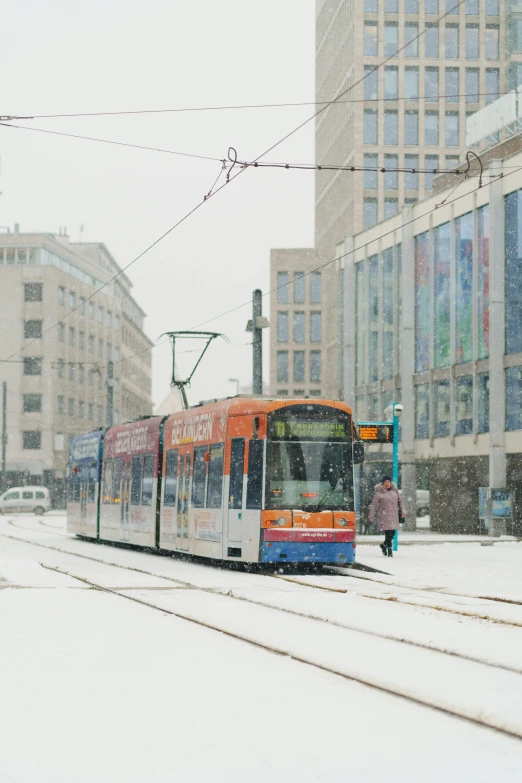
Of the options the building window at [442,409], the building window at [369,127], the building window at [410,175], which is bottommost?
the building window at [442,409]

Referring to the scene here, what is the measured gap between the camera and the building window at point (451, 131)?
79000 millimetres

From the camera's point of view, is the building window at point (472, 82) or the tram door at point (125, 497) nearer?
the tram door at point (125, 497)

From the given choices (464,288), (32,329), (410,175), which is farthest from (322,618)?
(32,329)

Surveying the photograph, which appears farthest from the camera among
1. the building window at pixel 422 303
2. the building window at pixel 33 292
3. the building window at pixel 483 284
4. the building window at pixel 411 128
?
the building window at pixel 33 292

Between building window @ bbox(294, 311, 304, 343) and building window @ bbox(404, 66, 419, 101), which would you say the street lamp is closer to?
building window @ bbox(404, 66, 419, 101)

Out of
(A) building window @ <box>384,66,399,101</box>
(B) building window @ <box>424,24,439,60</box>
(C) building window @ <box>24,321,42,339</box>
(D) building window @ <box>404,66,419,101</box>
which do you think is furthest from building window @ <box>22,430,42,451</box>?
(B) building window @ <box>424,24,439,60</box>

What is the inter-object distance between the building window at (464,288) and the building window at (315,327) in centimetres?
5442

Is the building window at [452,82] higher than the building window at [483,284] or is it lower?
higher

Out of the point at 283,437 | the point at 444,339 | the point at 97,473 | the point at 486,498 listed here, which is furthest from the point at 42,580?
the point at 444,339

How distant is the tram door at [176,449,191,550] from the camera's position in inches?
890

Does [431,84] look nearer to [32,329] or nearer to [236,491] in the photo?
[32,329]

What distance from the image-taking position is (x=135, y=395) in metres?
118

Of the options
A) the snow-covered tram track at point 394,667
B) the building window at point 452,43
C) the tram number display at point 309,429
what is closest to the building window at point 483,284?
the tram number display at point 309,429

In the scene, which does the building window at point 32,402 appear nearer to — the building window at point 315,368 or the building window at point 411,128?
the building window at point 315,368
